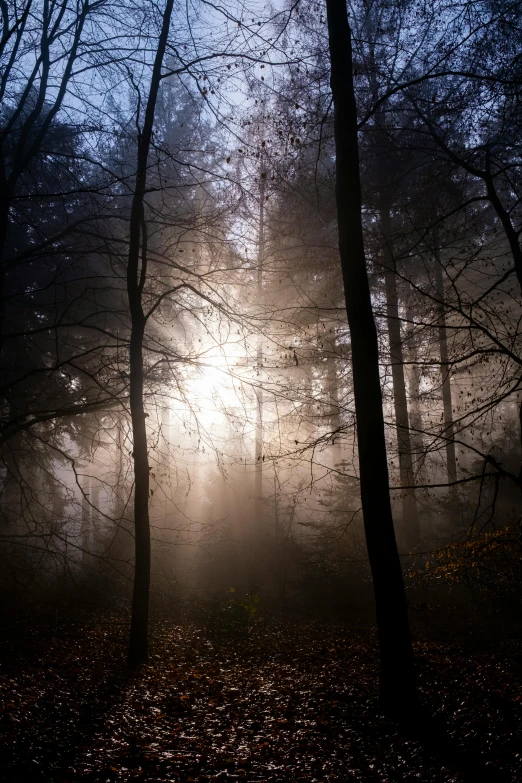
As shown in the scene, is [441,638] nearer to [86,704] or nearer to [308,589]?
[308,589]

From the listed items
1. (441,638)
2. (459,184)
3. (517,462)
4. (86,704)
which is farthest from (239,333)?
(517,462)

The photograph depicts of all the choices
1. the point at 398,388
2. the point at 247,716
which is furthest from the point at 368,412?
the point at 398,388

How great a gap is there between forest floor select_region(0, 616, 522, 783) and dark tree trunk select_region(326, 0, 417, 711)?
1.72ft

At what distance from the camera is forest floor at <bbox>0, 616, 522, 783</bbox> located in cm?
453

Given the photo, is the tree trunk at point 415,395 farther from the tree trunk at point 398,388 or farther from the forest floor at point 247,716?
the forest floor at point 247,716

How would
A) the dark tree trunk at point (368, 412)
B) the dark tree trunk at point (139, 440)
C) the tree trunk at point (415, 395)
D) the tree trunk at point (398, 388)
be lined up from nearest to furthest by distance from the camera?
the dark tree trunk at point (368, 412) → the tree trunk at point (415, 395) → the dark tree trunk at point (139, 440) → the tree trunk at point (398, 388)

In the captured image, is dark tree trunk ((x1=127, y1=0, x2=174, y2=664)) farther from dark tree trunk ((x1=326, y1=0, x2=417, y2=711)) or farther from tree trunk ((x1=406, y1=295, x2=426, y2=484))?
tree trunk ((x1=406, y1=295, x2=426, y2=484))

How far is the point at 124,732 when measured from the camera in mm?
5391

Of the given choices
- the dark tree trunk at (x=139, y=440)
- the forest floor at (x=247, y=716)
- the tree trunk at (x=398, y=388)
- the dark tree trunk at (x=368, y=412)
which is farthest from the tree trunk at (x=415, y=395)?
the dark tree trunk at (x=139, y=440)

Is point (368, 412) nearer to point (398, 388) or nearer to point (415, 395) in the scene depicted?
point (415, 395)

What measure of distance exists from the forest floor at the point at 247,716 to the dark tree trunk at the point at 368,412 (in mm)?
524

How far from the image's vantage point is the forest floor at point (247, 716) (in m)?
4.53

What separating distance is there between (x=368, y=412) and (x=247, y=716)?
3736 millimetres

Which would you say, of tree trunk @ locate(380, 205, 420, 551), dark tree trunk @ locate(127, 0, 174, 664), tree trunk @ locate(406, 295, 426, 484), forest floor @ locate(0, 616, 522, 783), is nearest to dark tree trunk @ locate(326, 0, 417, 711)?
forest floor @ locate(0, 616, 522, 783)
